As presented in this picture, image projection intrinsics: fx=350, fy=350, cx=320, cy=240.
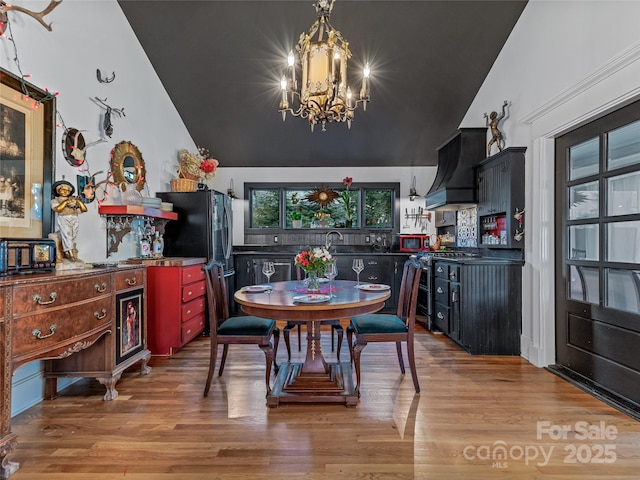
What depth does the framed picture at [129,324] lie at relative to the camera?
2.54m

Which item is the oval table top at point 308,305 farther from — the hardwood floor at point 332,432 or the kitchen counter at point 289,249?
the kitchen counter at point 289,249

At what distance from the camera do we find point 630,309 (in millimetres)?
2277

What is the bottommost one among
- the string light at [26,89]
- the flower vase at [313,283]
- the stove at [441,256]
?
the flower vase at [313,283]

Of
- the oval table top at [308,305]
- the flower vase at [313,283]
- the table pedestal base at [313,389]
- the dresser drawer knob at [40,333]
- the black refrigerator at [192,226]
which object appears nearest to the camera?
the dresser drawer knob at [40,333]

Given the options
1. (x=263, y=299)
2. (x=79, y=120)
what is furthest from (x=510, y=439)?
(x=79, y=120)

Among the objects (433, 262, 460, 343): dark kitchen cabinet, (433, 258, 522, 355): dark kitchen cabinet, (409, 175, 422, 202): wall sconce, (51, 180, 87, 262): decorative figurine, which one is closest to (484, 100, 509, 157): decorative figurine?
(433, 258, 522, 355): dark kitchen cabinet

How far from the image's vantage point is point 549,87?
9.64 ft

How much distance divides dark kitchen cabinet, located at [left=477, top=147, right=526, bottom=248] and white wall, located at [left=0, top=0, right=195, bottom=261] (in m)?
3.79

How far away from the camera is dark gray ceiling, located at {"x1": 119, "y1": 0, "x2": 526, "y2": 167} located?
355 centimetres

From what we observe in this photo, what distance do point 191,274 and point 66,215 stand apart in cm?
143

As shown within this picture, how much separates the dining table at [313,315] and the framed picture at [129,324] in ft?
2.92

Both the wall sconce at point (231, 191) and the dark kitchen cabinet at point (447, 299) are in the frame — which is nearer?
the dark kitchen cabinet at point (447, 299)

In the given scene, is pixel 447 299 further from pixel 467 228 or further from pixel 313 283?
pixel 313 283

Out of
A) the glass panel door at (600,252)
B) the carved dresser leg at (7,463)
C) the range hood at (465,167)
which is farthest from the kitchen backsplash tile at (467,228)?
the carved dresser leg at (7,463)
